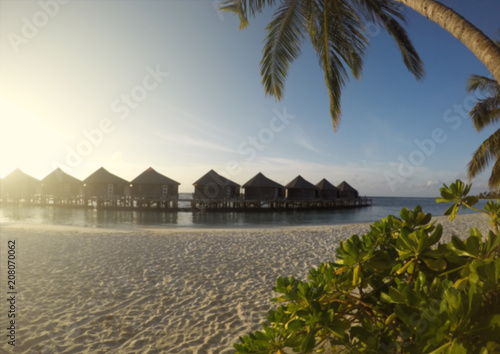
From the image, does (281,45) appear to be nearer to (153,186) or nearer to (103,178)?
(153,186)

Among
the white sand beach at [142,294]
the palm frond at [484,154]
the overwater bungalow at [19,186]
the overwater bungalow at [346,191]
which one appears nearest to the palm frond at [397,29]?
the white sand beach at [142,294]

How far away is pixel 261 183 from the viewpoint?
32.9 metres

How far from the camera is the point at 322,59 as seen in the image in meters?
6.27

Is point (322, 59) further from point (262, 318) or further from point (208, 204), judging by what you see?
point (208, 204)

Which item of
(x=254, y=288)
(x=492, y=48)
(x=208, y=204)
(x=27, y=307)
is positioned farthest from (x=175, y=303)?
(x=208, y=204)

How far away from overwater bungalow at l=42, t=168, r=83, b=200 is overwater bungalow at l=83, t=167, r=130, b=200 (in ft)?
11.2

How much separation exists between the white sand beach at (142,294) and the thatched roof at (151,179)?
2231 centimetres

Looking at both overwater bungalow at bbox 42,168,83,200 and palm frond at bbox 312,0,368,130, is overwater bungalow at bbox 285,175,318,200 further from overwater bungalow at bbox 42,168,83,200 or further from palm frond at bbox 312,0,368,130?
palm frond at bbox 312,0,368,130

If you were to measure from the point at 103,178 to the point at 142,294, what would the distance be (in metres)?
32.2

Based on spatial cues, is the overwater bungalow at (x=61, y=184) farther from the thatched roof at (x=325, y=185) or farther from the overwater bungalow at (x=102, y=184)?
the thatched roof at (x=325, y=185)

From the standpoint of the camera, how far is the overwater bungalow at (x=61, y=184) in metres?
34.7

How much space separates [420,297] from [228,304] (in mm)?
3516

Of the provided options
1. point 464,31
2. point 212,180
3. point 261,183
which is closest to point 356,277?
point 464,31

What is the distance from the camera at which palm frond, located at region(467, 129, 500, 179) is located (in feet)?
35.7
